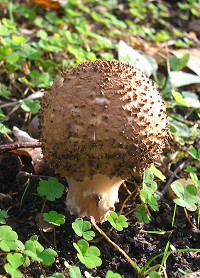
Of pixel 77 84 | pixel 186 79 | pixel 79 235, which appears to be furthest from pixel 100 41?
pixel 79 235

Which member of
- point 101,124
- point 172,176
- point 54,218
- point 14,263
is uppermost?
point 101,124

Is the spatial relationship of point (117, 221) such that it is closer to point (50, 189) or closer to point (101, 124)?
point (50, 189)

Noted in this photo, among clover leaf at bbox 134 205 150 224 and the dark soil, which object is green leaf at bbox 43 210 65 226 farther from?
clover leaf at bbox 134 205 150 224

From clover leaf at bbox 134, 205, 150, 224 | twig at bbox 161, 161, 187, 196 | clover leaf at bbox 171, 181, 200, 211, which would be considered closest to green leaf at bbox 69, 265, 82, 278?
clover leaf at bbox 134, 205, 150, 224

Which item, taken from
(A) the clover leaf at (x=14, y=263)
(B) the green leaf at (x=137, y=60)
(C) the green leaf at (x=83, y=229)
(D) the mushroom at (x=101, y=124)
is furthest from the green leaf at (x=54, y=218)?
(B) the green leaf at (x=137, y=60)

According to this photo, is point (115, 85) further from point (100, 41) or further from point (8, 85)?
point (100, 41)

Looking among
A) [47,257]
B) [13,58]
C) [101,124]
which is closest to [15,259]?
[47,257]
